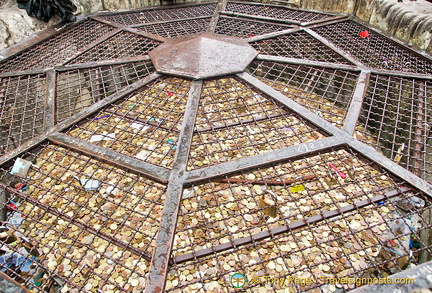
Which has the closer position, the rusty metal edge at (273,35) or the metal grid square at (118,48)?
the metal grid square at (118,48)

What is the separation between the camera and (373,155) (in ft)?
7.41

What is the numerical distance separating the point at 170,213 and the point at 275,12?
413cm

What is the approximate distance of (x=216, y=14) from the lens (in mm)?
4609

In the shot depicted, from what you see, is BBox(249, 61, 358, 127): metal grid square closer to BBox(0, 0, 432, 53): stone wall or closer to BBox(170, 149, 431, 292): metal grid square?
BBox(170, 149, 431, 292): metal grid square

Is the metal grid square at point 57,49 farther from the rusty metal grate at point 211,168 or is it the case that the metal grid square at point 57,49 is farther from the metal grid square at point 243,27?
the metal grid square at point 243,27

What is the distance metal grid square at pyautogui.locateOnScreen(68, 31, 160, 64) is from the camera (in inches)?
140

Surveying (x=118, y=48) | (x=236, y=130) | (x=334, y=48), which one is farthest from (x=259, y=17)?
(x=118, y=48)

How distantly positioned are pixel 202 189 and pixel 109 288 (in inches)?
52.1

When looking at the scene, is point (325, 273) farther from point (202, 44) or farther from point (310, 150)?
point (202, 44)

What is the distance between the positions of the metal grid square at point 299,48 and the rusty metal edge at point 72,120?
1.55 metres

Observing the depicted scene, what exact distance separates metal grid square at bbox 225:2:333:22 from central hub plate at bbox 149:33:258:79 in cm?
139

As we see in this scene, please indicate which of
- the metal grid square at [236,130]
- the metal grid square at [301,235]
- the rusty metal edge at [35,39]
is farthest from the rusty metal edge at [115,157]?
the rusty metal edge at [35,39]

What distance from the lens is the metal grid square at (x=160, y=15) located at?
14.6ft

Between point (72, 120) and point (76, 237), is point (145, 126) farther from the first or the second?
point (76, 237)
